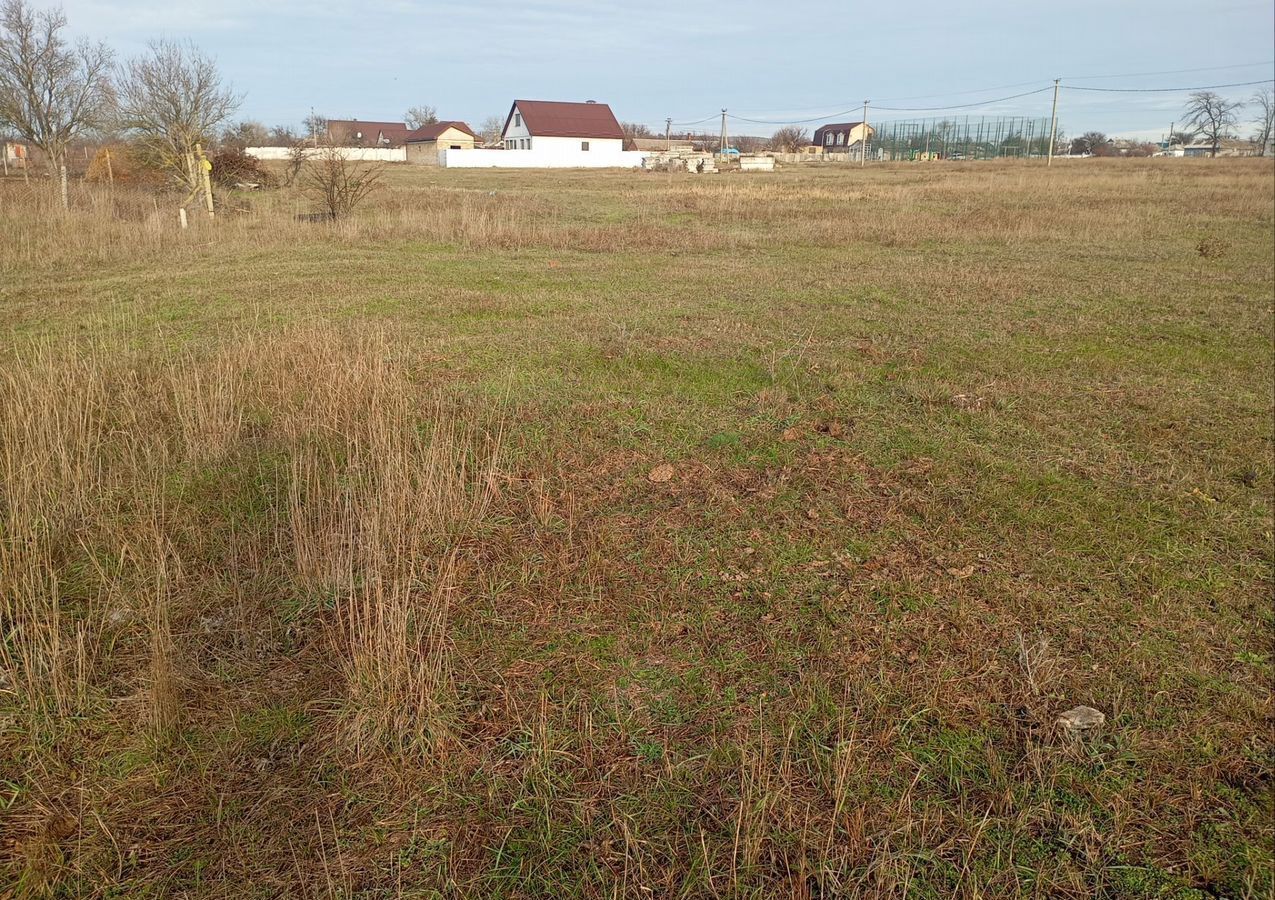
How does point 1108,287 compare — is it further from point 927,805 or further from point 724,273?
point 927,805

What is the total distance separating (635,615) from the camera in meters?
3.41

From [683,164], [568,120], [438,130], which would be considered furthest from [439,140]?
[683,164]

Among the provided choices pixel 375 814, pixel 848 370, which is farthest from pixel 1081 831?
pixel 848 370

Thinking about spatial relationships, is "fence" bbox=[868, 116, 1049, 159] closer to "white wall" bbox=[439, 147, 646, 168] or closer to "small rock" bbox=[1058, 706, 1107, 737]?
"white wall" bbox=[439, 147, 646, 168]

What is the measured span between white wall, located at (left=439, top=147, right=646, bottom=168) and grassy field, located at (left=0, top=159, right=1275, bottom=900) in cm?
4733

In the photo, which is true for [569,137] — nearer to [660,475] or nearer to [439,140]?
[439,140]

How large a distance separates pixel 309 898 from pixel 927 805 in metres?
1.83

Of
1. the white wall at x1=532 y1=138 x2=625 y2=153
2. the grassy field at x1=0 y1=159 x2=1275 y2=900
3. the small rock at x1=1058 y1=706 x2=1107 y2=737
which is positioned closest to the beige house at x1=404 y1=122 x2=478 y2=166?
the white wall at x1=532 y1=138 x2=625 y2=153

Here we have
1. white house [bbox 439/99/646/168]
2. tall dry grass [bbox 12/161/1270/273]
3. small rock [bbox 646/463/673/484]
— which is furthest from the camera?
white house [bbox 439/99/646/168]

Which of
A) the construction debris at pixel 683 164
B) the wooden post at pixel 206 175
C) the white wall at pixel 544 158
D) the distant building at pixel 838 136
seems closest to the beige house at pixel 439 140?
the white wall at pixel 544 158

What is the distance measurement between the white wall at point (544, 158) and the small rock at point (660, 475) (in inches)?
1987

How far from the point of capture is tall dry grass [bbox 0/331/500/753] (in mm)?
2820

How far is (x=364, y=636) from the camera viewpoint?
2.85 meters

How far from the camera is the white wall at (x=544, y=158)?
51500 millimetres
